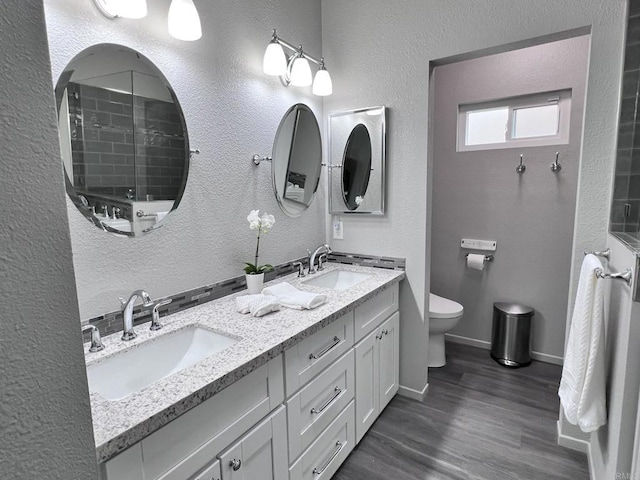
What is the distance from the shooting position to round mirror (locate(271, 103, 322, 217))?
2.10 meters

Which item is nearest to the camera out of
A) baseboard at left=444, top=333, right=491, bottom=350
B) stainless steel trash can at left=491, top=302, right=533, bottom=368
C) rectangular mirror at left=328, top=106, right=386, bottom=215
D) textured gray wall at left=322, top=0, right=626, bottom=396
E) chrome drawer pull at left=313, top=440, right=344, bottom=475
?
chrome drawer pull at left=313, top=440, right=344, bottom=475

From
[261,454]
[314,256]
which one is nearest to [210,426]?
[261,454]

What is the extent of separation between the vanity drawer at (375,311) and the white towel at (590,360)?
2.96 feet

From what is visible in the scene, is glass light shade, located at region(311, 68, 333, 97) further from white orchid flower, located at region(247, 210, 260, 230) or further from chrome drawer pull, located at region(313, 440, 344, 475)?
chrome drawer pull, located at region(313, 440, 344, 475)

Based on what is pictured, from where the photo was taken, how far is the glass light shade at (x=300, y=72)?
2.01m

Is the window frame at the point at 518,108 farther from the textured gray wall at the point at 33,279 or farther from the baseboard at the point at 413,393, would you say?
the textured gray wall at the point at 33,279

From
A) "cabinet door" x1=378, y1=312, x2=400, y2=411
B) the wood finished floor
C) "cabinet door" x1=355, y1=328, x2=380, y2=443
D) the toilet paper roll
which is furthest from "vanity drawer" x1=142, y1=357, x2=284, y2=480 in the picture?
the toilet paper roll

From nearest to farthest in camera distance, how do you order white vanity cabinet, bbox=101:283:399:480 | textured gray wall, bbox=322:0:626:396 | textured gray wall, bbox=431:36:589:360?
1. white vanity cabinet, bbox=101:283:399:480
2. textured gray wall, bbox=322:0:626:396
3. textured gray wall, bbox=431:36:589:360

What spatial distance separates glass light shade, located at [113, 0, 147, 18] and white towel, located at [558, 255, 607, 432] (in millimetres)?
1901

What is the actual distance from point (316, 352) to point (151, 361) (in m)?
0.62

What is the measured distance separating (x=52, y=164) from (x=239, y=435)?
38.0 inches

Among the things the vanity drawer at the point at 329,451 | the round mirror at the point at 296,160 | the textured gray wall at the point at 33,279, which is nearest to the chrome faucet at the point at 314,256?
the round mirror at the point at 296,160

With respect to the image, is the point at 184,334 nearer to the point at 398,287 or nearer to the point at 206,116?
the point at 206,116

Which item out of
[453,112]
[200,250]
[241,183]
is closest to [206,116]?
[241,183]
